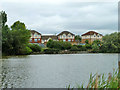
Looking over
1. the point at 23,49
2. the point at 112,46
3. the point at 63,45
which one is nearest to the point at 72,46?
the point at 63,45

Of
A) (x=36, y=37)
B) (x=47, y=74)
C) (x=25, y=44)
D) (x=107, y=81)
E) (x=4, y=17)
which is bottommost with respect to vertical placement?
(x=47, y=74)

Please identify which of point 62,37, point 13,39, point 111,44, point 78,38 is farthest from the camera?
point 62,37

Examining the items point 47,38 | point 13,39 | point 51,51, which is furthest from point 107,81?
point 47,38

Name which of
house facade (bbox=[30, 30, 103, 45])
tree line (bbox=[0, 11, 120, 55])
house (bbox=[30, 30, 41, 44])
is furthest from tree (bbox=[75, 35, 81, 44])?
house (bbox=[30, 30, 41, 44])

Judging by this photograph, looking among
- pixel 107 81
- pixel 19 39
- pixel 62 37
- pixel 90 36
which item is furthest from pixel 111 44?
pixel 107 81

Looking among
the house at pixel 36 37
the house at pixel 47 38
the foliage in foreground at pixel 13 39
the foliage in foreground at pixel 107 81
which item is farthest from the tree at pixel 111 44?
the foliage in foreground at pixel 107 81

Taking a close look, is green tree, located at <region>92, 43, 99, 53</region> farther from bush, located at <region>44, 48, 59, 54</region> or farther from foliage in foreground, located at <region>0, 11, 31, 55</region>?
foliage in foreground, located at <region>0, 11, 31, 55</region>

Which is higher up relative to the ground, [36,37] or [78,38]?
[36,37]

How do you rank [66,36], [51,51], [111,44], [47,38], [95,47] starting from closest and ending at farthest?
[51,51] → [111,44] → [95,47] → [47,38] → [66,36]

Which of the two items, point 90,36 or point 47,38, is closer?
point 47,38

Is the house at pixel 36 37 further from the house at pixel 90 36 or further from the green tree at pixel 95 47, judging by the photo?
the house at pixel 90 36

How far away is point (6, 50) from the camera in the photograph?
38375 millimetres

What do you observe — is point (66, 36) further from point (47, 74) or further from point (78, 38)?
point (47, 74)

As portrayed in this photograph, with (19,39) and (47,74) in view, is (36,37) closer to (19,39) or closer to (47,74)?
(19,39)
